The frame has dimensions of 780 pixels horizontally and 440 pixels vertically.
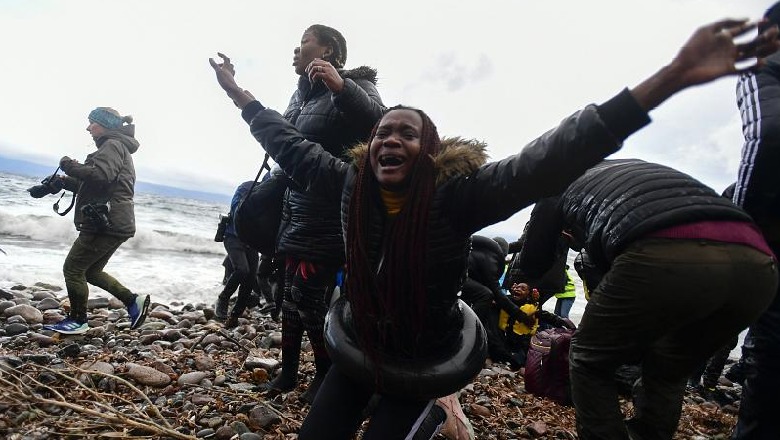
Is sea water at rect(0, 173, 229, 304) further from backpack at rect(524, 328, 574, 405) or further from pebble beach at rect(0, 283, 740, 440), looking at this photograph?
backpack at rect(524, 328, 574, 405)

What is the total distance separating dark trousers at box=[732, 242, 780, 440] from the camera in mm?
2275

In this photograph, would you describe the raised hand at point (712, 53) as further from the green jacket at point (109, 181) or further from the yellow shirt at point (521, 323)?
the green jacket at point (109, 181)

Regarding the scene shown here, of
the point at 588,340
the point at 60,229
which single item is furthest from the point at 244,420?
the point at 60,229

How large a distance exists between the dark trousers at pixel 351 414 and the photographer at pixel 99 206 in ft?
13.7

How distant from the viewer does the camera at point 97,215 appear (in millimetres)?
5016

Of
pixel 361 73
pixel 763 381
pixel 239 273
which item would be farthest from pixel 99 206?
pixel 763 381

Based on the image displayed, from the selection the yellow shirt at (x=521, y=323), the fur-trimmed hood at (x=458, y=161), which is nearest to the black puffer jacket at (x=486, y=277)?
the yellow shirt at (x=521, y=323)

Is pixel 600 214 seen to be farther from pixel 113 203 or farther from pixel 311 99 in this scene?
pixel 113 203

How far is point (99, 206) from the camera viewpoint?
507 cm

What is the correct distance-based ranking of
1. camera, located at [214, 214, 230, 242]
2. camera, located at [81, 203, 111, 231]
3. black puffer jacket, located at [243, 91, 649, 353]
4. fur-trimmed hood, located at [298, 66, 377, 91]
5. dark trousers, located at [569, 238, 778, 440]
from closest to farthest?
1. black puffer jacket, located at [243, 91, 649, 353]
2. dark trousers, located at [569, 238, 778, 440]
3. fur-trimmed hood, located at [298, 66, 377, 91]
4. camera, located at [81, 203, 111, 231]
5. camera, located at [214, 214, 230, 242]

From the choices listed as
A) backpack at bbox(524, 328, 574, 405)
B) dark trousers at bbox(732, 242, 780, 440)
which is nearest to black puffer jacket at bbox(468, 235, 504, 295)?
backpack at bbox(524, 328, 574, 405)

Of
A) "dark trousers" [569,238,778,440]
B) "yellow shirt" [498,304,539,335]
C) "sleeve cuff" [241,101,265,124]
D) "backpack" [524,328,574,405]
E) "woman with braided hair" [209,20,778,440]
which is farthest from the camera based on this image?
"yellow shirt" [498,304,539,335]

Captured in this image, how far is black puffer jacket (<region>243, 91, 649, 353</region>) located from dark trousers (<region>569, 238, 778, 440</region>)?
547 mm

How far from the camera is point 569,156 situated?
4.97 ft
